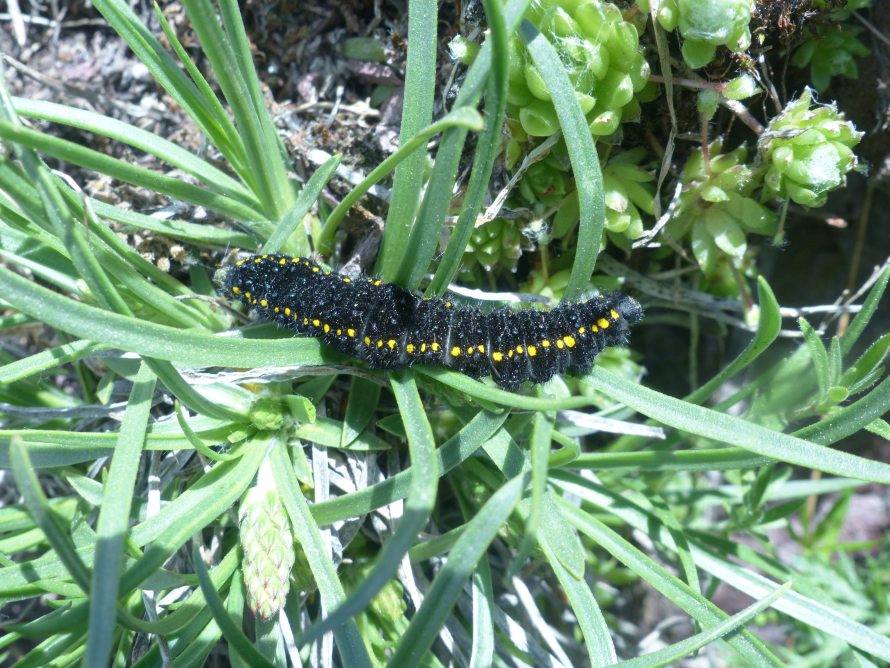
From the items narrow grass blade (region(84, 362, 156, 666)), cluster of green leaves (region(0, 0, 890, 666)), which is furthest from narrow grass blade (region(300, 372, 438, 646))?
narrow grass blade (region(84, 362, 156, 666))

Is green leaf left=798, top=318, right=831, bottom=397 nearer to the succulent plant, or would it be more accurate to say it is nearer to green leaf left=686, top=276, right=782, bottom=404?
green leaf left=686, top=276, right=782, bottom=404

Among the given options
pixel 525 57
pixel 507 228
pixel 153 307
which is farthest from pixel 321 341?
pixel 525 57

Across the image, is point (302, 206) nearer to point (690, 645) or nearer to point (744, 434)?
point (744, 434)

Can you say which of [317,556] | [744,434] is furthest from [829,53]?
[317,556]

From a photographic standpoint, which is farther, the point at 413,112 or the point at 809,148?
the point at 809,148

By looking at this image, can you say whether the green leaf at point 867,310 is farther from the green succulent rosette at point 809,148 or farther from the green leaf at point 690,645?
the green leaf at point 690,645

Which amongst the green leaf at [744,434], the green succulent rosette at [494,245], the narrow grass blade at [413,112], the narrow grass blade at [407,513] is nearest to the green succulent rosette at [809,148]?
the green leaf at [744,434]
